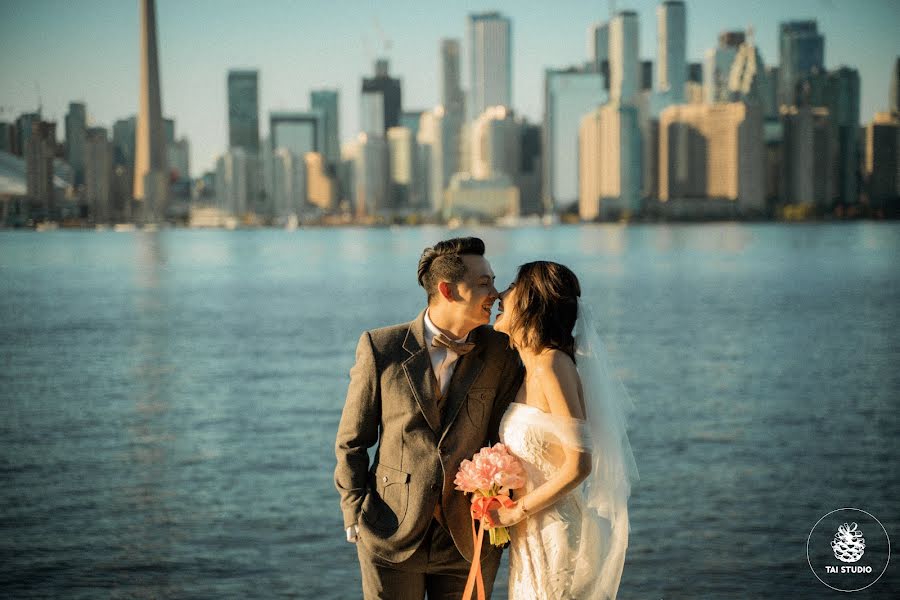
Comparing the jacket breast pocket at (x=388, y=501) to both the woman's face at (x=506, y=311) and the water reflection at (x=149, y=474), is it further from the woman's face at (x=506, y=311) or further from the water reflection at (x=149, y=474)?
the water reflection at (x=149, y=474)

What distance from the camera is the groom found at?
4230 millimetres

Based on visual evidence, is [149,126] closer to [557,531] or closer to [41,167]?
[41,167]

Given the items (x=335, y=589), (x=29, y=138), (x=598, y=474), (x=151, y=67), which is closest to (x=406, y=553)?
(x=598, y=474)

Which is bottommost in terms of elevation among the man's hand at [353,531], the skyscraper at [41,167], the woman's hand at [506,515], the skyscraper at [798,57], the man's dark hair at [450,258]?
the man's hand at [353,531]

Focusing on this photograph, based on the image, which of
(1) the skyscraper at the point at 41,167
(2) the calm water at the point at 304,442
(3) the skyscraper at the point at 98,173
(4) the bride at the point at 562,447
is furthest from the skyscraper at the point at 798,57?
(4) the bride at the point at 562,447

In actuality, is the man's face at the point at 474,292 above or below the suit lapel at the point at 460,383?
above

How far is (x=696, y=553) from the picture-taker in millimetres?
10836

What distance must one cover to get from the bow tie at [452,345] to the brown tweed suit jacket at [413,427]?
0.12ft

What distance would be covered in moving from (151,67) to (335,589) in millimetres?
155953

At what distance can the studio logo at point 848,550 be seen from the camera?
1021 centimetres

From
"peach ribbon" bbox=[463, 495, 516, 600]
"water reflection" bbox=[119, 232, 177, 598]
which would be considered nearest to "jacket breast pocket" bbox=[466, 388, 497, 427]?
"peach ribbon" bbox=[463, 495, 516, 600]

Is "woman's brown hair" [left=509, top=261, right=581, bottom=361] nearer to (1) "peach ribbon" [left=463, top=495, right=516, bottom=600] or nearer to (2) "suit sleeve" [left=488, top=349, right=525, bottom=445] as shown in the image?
(2) "suit sleeve" [left=488, top=349, right=525, bottom=445]

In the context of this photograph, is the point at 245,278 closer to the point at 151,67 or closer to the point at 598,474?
the point at 598,474

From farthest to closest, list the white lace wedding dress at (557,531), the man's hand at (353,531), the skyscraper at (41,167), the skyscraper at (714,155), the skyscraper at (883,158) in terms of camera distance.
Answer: the skyscraper at (714,155), the skyscraper at (883,158), the skyscraper at (41,167), the man's hand at (353,531), the white lace wedding dress at (557,531)
